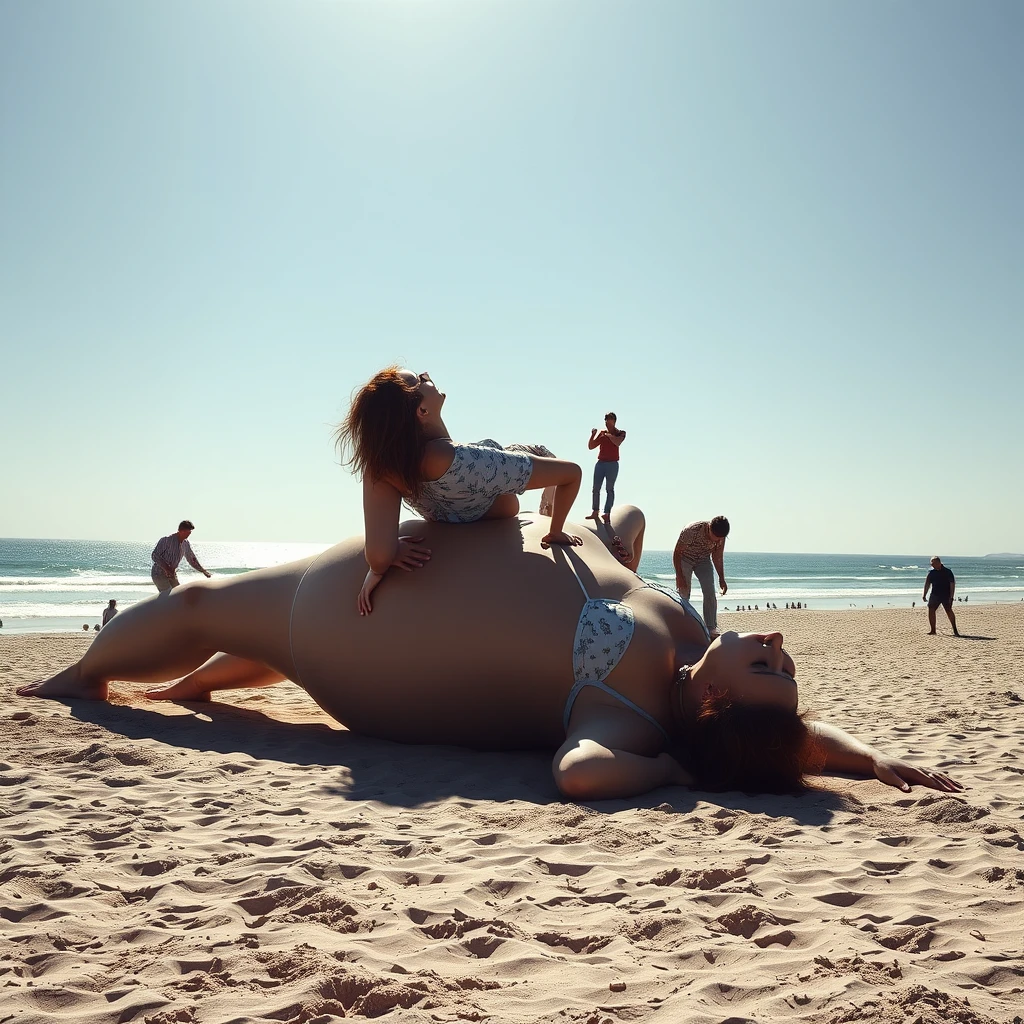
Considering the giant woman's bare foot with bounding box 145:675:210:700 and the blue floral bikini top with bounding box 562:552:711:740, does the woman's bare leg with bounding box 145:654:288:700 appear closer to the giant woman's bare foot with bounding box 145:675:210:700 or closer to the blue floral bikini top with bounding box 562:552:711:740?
the giant woman's bare foot with bounding box 145:675:210:700

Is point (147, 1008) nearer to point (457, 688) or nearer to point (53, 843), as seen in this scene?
point (53, 843)

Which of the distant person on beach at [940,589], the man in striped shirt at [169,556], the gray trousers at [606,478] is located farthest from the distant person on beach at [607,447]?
the distant person on beach at [940,589]

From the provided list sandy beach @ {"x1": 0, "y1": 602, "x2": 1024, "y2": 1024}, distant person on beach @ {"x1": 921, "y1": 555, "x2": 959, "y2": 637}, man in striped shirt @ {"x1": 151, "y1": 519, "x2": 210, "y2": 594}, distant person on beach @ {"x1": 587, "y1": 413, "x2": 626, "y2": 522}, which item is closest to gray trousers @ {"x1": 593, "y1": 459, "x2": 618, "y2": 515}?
distant person on beach @ {"x1": 587, "y1": 413, "x2": 626, "y2": 522}

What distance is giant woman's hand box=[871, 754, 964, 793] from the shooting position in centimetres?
420

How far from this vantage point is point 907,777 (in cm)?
429

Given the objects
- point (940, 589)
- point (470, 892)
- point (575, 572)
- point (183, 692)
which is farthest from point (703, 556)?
point (940, 589)

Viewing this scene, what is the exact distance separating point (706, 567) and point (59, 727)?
7.89 metres

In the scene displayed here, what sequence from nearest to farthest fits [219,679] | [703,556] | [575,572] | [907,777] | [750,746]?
1. [750,746]
2. [907,777]
3. [575,572]
4. [219,679]
5. [703,556]

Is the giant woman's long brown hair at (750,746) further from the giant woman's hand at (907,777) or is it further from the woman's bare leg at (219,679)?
the woman's bare leg at (219,679)

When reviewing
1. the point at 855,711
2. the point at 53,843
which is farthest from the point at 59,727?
the point at 855,711

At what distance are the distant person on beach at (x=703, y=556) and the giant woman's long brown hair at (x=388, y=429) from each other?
21.8ft

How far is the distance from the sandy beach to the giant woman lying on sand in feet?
0.63

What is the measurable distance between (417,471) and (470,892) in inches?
89.6

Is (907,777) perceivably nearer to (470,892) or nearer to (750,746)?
(750,746)
